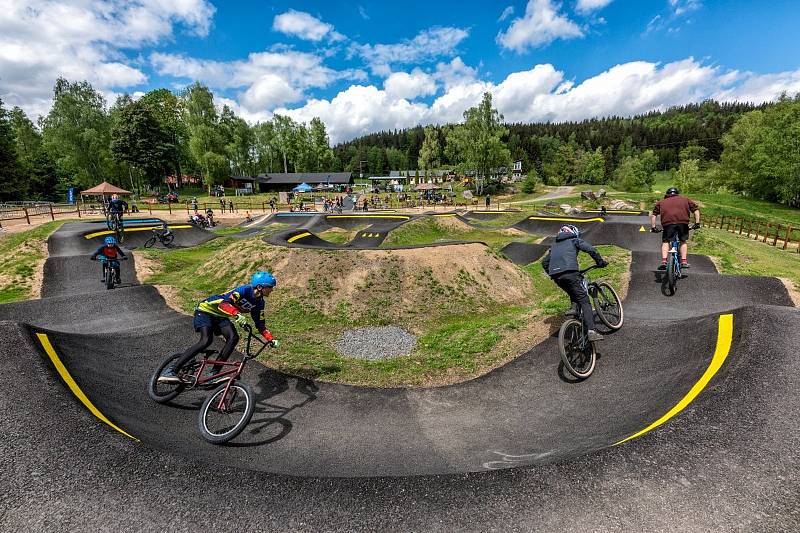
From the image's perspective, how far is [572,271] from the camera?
7074 mm

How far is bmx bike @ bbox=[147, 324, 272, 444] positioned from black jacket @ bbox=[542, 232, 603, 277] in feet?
19.2

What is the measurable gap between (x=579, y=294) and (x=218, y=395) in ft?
22.8

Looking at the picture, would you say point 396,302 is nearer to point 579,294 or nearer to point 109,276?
point 579,294

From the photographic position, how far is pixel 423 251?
51.7 feet

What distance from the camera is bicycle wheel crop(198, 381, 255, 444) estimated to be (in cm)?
556

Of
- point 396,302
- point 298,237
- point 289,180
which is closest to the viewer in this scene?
point 396,302

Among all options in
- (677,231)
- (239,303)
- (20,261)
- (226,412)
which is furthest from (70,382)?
(20,261)

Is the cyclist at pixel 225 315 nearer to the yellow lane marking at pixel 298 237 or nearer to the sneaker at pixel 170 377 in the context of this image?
the sneaker at pixel 170 377

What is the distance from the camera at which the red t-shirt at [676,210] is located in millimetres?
9953

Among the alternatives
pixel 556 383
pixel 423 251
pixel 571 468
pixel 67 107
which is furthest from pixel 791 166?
pixel 67 107

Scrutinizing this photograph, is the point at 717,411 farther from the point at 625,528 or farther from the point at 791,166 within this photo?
the point at 791,166

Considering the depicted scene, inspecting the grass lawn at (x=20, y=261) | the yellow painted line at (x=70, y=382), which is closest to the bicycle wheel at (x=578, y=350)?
the yellow painted line at (x=70, y=382)

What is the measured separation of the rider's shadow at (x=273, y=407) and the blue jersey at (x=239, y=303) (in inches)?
65.3

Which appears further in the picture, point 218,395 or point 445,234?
point 445,234
